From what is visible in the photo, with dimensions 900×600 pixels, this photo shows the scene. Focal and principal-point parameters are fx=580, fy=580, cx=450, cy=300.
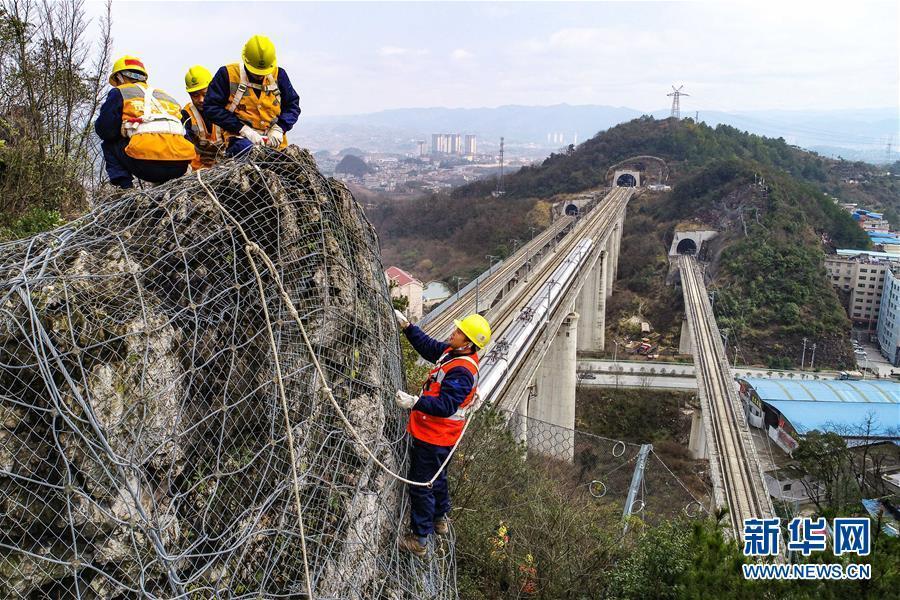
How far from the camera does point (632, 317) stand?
1916 inches

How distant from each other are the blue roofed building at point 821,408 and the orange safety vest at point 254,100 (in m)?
27.3

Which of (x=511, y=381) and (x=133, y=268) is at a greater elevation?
(x=133, y=268)

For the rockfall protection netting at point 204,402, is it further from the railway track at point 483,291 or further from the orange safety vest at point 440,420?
the railway track at point 483,291

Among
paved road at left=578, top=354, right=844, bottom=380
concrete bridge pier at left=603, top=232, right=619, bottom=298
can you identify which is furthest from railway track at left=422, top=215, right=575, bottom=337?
paved road at left=578, top=354, right=844, bottom=380

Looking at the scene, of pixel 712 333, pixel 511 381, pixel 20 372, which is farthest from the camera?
pixel 712 333

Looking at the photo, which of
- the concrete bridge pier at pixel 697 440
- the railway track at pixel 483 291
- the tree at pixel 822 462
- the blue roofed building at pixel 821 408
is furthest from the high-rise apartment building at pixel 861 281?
the tree at pixel 822 462

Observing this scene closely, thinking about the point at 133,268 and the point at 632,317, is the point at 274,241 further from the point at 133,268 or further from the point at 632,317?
the point at 632,317

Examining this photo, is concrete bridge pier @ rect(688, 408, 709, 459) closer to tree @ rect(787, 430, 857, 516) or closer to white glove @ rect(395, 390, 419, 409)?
tree @ rect(787, 430, 857, 516)

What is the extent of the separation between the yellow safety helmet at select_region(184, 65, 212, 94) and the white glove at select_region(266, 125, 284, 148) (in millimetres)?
1240

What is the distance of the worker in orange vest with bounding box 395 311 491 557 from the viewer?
4484 mm

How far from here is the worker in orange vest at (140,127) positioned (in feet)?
16.5

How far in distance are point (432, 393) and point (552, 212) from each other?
66.9 m

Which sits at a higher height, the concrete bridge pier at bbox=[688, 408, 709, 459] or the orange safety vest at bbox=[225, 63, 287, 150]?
the orange safety vest at bbox=[225, 63, 287, 150]

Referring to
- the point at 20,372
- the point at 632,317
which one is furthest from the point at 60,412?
the point at 632,317
